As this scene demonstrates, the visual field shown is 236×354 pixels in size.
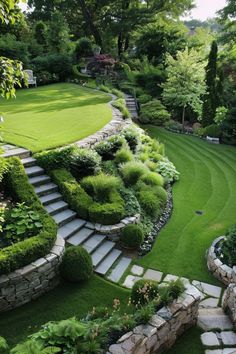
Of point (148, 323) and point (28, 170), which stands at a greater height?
point (28, 170)

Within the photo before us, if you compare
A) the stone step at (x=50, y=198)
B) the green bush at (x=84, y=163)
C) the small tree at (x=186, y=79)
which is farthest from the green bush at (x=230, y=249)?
the small tree at (x=186, y=79)

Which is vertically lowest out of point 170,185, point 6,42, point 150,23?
point 170,185

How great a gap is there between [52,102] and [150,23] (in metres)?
16.5

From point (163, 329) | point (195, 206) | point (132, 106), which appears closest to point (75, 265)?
point (163, 329)

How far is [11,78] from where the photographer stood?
3729 mm

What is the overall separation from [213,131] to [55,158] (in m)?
10.9

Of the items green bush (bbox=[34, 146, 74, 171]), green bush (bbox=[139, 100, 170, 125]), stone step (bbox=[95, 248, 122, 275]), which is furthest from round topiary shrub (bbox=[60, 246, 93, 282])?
green bush (bbox=[139, 100, 170, 125])

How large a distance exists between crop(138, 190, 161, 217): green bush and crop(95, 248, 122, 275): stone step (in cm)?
183

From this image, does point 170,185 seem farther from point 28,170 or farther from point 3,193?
point 3,193

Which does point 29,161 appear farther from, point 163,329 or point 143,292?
point 163,329

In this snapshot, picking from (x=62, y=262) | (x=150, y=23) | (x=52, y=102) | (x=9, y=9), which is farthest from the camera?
(x=150, y=23)

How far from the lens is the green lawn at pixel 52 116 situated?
34.8 ft

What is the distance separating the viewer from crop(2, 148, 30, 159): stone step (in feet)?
29.1

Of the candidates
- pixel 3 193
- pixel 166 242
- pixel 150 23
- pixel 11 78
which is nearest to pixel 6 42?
pixel 150 23
